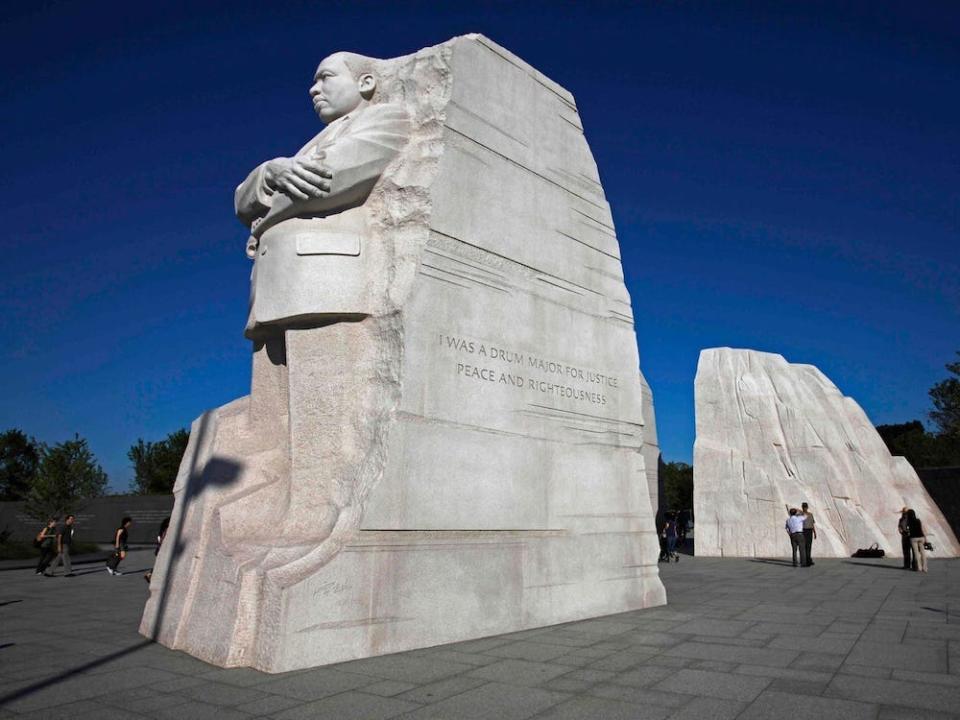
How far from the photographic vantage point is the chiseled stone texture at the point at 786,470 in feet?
67.4

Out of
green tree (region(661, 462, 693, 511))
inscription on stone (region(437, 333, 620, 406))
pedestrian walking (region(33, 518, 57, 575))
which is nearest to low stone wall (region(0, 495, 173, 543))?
pedestrian walking (region(33, 518, 57, 575))

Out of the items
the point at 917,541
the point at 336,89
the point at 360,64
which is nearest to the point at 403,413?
the point at 336,89

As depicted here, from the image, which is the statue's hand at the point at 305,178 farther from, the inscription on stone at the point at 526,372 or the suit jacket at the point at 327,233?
the inscription on stone at the point at 526,372

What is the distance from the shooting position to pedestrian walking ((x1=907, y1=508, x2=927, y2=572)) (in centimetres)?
1455

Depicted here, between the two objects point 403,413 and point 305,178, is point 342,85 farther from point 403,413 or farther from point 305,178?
point 403,413

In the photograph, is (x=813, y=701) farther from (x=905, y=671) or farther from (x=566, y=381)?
(x=566, y=381)

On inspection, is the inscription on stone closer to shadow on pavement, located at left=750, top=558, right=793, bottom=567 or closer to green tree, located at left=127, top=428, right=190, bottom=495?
shadow on pavement, located at left=750, top=558, right=793, bottom=567

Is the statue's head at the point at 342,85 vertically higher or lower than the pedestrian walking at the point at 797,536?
higher

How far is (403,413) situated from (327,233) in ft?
6.16

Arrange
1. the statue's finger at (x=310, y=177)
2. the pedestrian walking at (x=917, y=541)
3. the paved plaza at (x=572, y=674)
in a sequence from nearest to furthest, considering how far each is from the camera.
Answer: the paved plaza at (x=572, y=674), the statue's finger at (x=310, y=177), the pedestrian walking at (x=917, y=541)

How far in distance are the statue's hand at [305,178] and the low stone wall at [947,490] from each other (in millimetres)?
25072

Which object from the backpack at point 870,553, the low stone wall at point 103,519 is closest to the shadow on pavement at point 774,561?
the backpack at point 870,553

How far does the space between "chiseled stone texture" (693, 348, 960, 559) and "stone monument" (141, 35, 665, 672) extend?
14.1 metres

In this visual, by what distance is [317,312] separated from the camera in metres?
6.42
